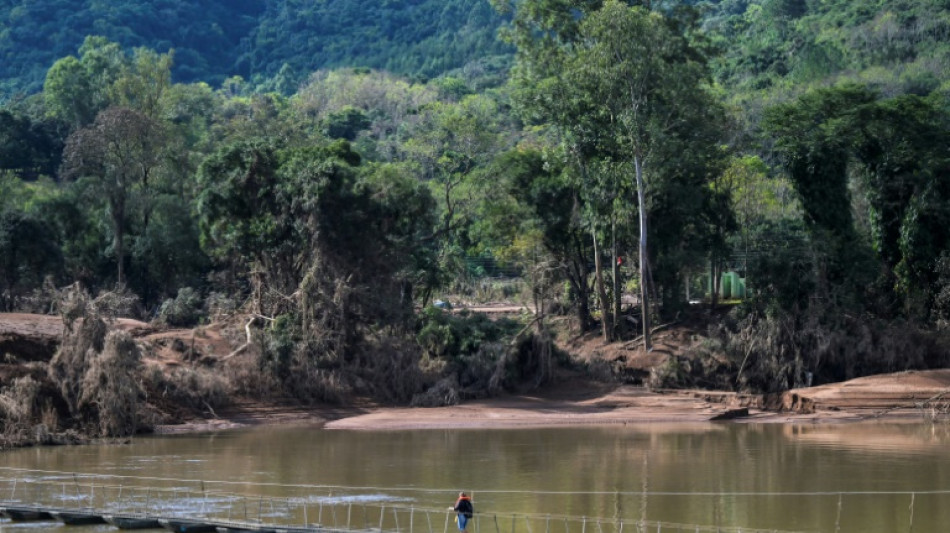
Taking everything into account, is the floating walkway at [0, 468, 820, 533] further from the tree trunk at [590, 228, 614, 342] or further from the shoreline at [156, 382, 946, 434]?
the tree trunk at [590, 228, 614, 342]

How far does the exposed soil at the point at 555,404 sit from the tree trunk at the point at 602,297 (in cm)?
473

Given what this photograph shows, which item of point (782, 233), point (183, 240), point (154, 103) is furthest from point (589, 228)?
point (154, 103)

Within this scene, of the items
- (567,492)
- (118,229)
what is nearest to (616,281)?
(567,492)

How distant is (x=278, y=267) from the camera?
56.2 meters

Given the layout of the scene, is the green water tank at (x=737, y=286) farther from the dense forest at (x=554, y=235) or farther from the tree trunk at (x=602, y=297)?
the tree trunk at (x=602, y=297)

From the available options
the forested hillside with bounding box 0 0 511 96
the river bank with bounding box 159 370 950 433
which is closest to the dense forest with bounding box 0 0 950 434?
the river bank with bounding box 159 370 950 433

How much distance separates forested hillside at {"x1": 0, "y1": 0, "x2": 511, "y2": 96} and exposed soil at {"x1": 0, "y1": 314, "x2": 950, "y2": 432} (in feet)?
384

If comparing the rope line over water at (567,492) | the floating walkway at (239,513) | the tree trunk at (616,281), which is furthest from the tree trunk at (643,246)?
the floating walkway at (239,513)

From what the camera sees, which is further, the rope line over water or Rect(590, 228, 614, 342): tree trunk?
Rect(590, 228, 614, 342): tree trunk

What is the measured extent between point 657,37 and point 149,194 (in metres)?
29.3

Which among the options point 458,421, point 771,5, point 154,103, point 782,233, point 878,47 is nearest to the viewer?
point 458,421

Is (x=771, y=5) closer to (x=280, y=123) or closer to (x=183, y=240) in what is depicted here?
(x=280, y=123)

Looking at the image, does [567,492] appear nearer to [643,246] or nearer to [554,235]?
[643,246]

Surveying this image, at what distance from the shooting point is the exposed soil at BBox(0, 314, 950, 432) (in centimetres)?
4891
